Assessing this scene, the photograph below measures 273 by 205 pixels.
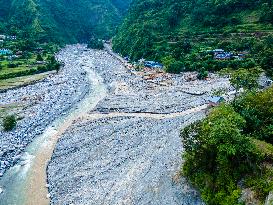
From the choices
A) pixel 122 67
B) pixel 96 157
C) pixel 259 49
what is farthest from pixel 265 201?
pixel 122 67

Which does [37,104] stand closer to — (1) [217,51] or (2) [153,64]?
(2) [153,64]

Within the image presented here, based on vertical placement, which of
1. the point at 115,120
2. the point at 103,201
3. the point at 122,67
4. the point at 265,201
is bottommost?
the point at 122,67

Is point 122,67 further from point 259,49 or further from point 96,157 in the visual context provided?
point 96,157

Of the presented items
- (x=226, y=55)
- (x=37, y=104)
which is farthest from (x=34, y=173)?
(x=226, y=55)

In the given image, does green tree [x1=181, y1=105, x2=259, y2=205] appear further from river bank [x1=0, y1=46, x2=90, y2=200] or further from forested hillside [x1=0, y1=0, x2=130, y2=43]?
forested hillside [x1=0, y1=0, x2=130, y2=43]

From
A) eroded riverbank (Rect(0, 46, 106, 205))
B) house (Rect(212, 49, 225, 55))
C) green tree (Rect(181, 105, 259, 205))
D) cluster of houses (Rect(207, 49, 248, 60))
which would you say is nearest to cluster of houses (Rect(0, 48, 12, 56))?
eroded riverbank (Rect(0, 46, 106, 205))

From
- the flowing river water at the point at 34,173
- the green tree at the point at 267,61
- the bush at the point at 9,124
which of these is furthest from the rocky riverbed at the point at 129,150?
the green tree at the point at 267,61
